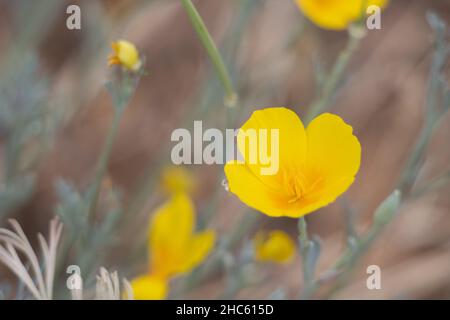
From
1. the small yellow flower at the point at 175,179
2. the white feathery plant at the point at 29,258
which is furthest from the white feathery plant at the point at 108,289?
the small yellow flower at the point at 175,179

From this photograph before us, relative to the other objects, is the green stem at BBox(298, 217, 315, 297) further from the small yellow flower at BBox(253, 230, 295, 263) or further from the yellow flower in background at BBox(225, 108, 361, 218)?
the small yellow flower at BBox(253, 230, 295, 263)

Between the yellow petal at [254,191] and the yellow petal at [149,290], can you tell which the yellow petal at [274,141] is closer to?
the yellow petal at [254,191]

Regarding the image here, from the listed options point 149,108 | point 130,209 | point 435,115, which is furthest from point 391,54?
point 435,115

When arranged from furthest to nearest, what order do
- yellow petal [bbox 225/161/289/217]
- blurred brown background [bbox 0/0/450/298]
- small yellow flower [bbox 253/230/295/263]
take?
1. blurred brown background [bbox 0/0/450/298]
2. small yellow flower [bbox 253/230/295/263]
3. yellow petal [bbox 225/161/289/217]

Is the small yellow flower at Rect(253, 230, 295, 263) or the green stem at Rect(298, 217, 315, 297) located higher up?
the small yellow flower at Rect(253, 230, 295, 263)

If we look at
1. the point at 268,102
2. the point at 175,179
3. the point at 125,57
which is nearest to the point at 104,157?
the point at 125,57

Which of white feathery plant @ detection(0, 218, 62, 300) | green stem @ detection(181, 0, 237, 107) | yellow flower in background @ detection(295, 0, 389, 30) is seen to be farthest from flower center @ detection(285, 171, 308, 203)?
yellow flower in background @ detection(295, 0, 389, 30)

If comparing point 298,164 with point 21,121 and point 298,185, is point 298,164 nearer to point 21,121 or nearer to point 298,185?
point 298,185
